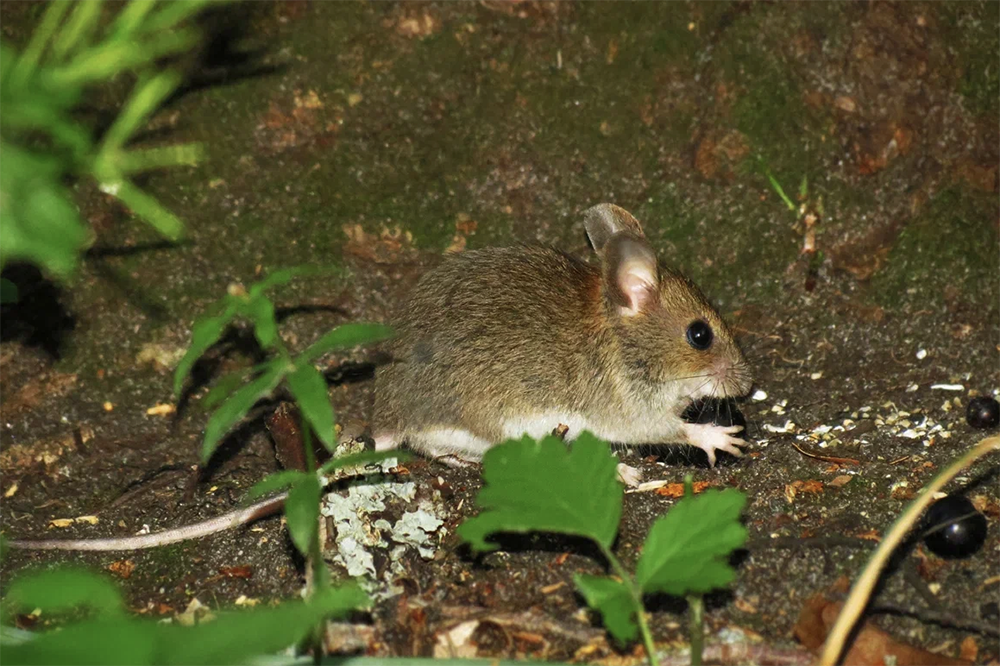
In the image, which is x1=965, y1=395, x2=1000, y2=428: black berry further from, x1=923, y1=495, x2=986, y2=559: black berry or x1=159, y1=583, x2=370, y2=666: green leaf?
x1=159, y1=583, x2=370, y2=666: green leaf

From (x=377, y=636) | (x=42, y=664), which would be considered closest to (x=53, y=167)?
(x=42, y=664)

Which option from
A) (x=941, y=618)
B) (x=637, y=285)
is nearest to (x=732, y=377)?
(x=637, y=285)

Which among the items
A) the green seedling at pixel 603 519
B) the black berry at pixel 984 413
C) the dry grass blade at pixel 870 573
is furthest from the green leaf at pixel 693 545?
the black berry at pixel 984 413

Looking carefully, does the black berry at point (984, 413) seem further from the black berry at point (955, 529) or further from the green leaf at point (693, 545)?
the green leaf at point (693, 545)

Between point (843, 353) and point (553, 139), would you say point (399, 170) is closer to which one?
point (553, 139)

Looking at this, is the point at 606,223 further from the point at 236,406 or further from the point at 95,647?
the point at 95,647
